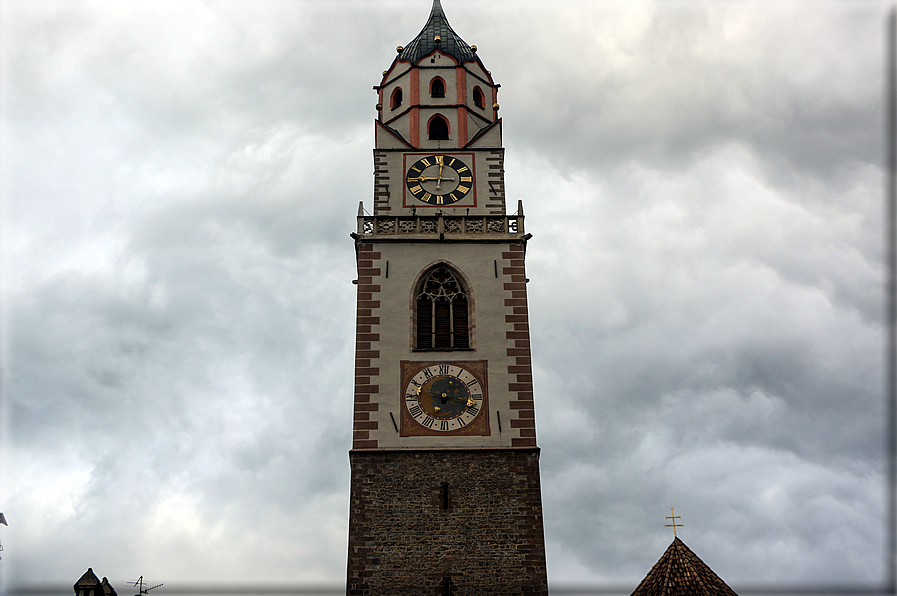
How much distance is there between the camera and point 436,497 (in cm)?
2912

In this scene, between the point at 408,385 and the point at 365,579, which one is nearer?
the point at 365,579

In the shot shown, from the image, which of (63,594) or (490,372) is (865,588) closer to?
(490,372)

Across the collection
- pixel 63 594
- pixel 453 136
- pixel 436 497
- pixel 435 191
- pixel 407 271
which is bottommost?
pixel 63 594

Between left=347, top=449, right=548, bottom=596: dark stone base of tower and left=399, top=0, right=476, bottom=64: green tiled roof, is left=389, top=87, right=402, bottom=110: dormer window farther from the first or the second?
left=347, top=449, right=548, bottom=596: dark stone base of tower

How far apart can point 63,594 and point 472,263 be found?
47.7ft

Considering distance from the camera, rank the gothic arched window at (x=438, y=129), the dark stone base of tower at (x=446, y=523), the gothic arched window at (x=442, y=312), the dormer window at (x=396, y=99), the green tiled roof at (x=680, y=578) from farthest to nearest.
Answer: the dormer window at (x=396, y=99)
the gothic arched window at (x=438, y=129)
the gothic arched window at (x=442, y=312)
the dark stone base of tower at (x=446, y=523)
the green tiled roof at (x=680, y=578)

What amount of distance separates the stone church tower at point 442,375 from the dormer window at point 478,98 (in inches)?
34.2

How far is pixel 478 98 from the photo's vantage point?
1523 inches

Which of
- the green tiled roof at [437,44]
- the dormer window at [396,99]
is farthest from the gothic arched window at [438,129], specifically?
the green tiled roof at [437,44]

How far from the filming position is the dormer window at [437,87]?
38.0 meters

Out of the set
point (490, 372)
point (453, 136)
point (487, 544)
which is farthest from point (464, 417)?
point (453, 136)

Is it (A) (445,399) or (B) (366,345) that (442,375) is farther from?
(B) (366,345)

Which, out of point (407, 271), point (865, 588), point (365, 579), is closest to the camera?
point (865, 588)

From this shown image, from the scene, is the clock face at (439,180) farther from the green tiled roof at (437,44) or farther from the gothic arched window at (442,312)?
the green tiled roof at (437,44)
